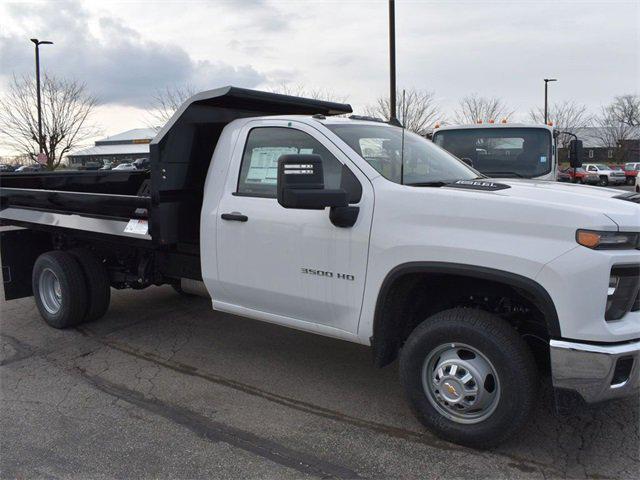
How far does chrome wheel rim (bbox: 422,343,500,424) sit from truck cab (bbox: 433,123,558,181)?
5051mm

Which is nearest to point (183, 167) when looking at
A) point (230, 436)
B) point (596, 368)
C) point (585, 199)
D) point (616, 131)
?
point (230, 436)

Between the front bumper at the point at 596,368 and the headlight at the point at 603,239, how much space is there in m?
0.51

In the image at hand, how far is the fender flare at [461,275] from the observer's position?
2881mm

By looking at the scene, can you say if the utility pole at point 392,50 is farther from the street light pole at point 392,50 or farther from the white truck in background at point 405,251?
the white truck in background at point 405,251

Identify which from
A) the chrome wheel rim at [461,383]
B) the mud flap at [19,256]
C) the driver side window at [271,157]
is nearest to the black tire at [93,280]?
the mud flap at [19,256]

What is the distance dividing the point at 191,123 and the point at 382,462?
3.10 meters

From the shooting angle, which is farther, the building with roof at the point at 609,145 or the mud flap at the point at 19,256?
the building with roof at the point at 609,145

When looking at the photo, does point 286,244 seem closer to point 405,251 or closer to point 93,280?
point 405,251

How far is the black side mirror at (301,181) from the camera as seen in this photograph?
3.24 m

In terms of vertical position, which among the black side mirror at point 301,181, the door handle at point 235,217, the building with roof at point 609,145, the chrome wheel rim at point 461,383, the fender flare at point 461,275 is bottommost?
the chrome wheel rim at point 461,383

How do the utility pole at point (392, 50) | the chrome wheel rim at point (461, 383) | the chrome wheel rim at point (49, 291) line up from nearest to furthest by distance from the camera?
the chrome wheel rim at point (461, 383)
the chrome wheel rim at point (49, 291)
the utility pole at point (392, 50)

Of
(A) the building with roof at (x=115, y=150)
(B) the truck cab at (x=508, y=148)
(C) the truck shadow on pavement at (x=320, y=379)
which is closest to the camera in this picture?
(C) the truck shadow on pavement at (x=320, y=379)

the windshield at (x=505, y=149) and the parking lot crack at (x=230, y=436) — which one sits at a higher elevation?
the windshield at (x=505, y=149)

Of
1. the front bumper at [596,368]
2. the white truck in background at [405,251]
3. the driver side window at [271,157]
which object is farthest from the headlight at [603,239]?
the driver side window at [271,157]
